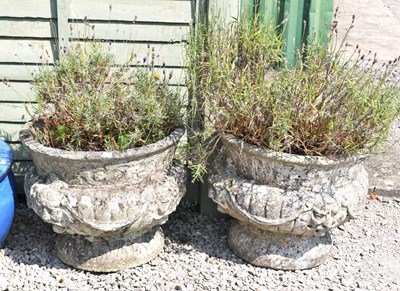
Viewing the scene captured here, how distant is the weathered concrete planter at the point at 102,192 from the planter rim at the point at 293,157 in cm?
40

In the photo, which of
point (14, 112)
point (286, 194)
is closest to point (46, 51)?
point (14, 112)

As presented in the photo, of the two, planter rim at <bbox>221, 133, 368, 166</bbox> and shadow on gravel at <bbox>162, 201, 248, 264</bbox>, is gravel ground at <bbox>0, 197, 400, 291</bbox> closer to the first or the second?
shadow on gravel at <bbox>162, 201, 248, 264</bbox>

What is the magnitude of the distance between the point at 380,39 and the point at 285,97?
5.59 m

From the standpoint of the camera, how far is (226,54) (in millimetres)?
3654

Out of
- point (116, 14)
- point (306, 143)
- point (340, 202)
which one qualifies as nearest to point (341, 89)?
point (306, 143)

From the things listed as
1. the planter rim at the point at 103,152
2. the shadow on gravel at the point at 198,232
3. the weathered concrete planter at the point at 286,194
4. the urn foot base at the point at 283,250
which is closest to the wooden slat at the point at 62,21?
the planter rim at the point at 103,152

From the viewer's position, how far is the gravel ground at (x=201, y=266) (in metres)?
3.67

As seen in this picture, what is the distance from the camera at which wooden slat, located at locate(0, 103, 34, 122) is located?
418 centimetres

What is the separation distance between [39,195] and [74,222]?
0.24 m

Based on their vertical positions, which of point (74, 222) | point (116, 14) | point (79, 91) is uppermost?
point (116, 14)

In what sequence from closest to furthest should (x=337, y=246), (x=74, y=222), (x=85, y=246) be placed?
(x=74, y=222) < (x=85, y=246) < (x=337, y=246)

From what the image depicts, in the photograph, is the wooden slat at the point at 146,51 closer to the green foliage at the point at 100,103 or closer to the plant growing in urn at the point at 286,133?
the green foliage at the point at 100,103

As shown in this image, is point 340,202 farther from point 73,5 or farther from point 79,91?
point 73,5

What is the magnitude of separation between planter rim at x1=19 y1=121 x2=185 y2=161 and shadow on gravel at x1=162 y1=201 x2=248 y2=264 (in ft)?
2.62
